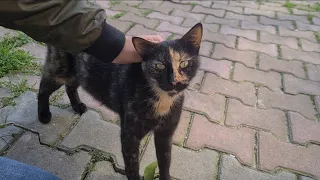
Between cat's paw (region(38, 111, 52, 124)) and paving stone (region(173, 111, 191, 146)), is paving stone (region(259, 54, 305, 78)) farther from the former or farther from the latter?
cat's paw (region(38, 111, 52, 124))

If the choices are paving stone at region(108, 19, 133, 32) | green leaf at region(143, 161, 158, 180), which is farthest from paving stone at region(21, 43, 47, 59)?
green leaf at region(143, 161, 158, 180)

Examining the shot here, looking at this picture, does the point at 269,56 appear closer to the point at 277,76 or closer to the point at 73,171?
the point at 277,76

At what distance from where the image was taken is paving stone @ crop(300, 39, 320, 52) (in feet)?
12.9

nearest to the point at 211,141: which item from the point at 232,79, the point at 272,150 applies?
the point at 272,150

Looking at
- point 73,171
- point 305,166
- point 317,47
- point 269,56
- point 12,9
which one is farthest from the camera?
point 317,47

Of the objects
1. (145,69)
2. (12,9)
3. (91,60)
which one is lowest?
(91,60)

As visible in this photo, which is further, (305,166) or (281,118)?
(281,118)

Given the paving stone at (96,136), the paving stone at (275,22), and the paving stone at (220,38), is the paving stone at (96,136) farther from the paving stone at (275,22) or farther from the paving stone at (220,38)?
the paving stone at (275,22)


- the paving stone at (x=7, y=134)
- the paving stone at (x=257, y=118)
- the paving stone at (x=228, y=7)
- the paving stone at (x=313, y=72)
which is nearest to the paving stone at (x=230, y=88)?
the paving stone at (x=257, y=118)

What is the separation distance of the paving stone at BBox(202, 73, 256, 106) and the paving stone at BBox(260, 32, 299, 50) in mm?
1200

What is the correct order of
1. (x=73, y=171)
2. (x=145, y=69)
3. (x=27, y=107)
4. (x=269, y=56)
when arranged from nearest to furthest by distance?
(x=145, y=69) < (x=73, y=171) < (x=27, y=107) < (x=269, y=56)

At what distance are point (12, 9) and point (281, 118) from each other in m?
2.38

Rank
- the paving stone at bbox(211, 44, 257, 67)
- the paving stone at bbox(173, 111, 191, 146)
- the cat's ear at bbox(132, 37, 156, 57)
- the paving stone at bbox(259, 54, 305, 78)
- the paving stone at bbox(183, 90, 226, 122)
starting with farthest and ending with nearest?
the paving stone at bbox(211, 44, 257, 67) → the paving stone at bbox(259, 54, 305, 78) → the paving stone at bbox(183, 90, 226, 122) → the paving stone at bbox(173, 111, 191, 146) → the cat's ear at bbox(132, 37, 156, 57)

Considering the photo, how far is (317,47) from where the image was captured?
3982 millimetres
